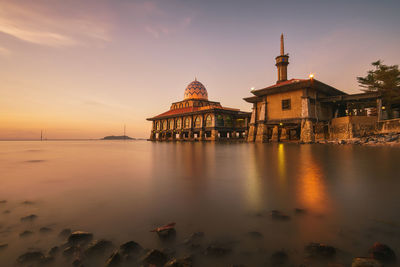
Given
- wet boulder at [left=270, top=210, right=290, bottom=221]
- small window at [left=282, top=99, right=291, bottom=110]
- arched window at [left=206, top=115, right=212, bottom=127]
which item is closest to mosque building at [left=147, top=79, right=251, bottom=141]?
arched window at [left=206, top=115, right=212, bottom=127]

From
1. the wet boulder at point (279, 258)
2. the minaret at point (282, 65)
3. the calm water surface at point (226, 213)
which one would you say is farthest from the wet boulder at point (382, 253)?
the minaret at point (282, 65)

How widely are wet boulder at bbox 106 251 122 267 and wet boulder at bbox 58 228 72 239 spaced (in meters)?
0.68

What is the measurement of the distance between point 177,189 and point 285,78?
3341cm

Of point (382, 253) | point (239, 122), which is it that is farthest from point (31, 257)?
point (239, 122)

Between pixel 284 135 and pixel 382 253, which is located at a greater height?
pixel 284 135

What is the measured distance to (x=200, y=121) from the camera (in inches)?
1607

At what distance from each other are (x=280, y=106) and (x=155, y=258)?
2609cm

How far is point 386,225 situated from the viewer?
1779 mm

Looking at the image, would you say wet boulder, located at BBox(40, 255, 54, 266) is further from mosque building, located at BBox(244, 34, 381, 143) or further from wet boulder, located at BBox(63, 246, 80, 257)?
mosque building, located at BBox(244, 34, 381, 143)

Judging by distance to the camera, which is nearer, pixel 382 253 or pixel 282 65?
pixel 382 253

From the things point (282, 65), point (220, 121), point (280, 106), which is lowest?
point (220, 121)

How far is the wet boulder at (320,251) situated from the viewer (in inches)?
52.5

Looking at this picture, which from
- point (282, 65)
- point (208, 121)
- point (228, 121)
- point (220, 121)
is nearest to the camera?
point (282, 65)

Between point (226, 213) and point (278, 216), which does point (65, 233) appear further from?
point (278, 216)
